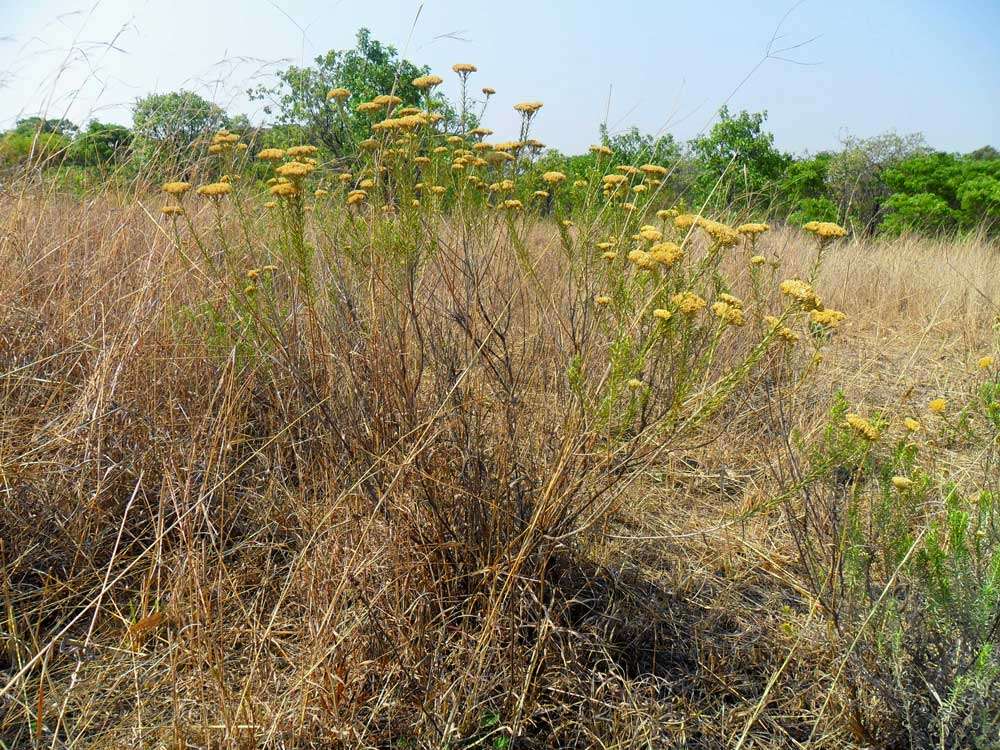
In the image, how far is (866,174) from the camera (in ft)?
63.4

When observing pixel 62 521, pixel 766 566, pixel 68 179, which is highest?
pixel 68 179

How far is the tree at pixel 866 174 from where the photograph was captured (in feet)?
55.2

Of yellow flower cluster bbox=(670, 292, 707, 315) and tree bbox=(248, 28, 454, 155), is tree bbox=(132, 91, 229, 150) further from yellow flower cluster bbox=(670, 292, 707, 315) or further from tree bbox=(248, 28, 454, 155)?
yellow flower cluster bbox=(670, 292, 707, 315)

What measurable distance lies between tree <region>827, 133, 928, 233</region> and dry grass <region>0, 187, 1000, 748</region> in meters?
13.5

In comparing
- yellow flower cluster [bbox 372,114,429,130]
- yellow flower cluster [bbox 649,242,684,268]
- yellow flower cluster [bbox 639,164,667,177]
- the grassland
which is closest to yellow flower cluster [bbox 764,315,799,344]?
the grassland

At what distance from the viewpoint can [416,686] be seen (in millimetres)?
1559

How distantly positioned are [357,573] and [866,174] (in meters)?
21.5

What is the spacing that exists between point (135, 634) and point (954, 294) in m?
6.29

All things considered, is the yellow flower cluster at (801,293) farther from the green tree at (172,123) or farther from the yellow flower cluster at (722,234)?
the green tree at (172,123)

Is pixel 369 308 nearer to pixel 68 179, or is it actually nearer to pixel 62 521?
pixel 62 521

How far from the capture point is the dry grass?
5.02ft

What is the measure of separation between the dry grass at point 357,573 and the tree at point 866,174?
13504mm

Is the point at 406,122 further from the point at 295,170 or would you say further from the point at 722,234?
the point at 722,234

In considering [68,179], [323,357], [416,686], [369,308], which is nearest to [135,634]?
[416,686]
